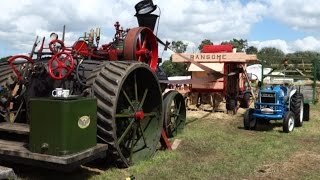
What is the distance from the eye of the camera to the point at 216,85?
14172 mm

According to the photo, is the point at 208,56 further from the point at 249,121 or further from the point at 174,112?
the point at 174,112

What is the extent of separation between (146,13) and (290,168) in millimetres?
3976

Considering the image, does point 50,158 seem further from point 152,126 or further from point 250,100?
point 250,100

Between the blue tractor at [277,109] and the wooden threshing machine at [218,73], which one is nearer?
the blue tractor at [277,109]

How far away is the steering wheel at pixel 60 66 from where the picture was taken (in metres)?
5.68

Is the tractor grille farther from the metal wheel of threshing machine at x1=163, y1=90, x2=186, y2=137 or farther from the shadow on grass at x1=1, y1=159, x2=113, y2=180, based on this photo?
the shadow on grass at x1=1, y1=159, x2=113, y2=180

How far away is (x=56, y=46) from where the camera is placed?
6574 millimetres

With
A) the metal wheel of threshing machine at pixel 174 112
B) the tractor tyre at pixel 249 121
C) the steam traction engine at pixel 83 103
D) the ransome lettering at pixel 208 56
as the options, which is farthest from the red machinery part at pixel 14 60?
the ransome lettering at pixel 208 56

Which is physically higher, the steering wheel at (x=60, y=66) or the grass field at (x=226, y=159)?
the steering wheel at (x=60, y=66)

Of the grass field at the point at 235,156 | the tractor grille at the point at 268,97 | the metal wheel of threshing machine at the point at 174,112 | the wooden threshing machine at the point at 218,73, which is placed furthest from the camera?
the wooden threshing machine at the point at 218,73

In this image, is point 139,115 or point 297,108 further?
point 297,108

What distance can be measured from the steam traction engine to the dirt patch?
1767 mm

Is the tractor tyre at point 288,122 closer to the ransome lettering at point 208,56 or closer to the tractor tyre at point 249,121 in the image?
the tractor tyre at point 249,121

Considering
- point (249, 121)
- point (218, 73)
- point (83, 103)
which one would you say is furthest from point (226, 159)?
point (218, 73)
